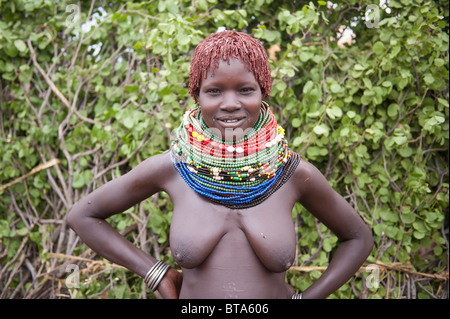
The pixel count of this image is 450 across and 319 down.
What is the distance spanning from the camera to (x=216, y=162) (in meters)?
1.67

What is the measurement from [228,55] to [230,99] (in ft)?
0.51

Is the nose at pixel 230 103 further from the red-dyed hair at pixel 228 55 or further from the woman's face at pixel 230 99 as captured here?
the red-dyed hair at pixel 228 55

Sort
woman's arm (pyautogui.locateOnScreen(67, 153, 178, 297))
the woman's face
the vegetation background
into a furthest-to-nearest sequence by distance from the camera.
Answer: the vegetation background, woman's arm (pyautogui.locateOnScreen(67, 153, 178, 297)), the woman's face

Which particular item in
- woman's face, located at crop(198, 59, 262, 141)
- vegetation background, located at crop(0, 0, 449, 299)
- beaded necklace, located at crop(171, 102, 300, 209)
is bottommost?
vegetation background, located at crop(0, 0, 449, 299)

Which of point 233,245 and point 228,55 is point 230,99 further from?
point 233,245

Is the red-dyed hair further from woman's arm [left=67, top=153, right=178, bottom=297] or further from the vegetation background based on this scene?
the vegetation background

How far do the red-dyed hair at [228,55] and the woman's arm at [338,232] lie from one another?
1.66 feet

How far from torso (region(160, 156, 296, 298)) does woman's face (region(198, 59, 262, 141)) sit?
0.31m

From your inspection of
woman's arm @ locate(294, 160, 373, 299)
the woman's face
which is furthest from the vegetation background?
the woman's face

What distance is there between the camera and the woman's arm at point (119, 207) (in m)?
1.85

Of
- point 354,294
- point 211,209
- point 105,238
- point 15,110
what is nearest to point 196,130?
point 211,209

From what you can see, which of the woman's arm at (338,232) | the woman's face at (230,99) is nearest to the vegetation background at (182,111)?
the woman's arm at (338,232)

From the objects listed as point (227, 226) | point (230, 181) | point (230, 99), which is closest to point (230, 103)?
point (230, 99)

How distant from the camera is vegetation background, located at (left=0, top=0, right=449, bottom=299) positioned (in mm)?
2607
